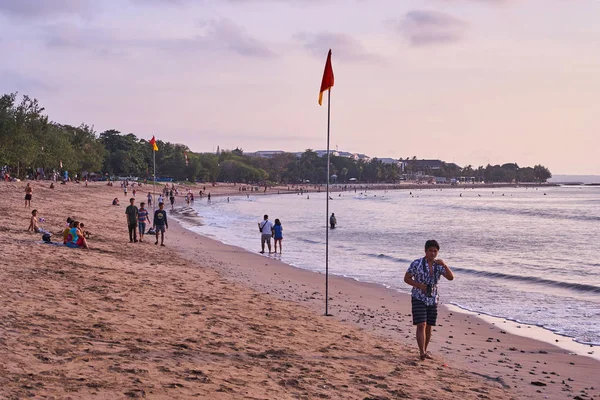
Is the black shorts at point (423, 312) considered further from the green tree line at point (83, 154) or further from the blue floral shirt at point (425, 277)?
the green tree line at point (83, 154)

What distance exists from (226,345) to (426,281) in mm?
2654

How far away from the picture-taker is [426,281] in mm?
7430

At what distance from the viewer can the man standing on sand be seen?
740cm

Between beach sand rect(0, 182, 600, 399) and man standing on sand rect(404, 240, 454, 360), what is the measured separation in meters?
0.69

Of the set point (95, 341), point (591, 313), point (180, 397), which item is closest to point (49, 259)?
point (95, 341)

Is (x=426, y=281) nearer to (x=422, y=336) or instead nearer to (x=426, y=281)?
(x=426, y=281)

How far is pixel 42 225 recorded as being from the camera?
2222 cm

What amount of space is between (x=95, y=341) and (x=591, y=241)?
107 ft

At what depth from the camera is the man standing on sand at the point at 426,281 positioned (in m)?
7.40

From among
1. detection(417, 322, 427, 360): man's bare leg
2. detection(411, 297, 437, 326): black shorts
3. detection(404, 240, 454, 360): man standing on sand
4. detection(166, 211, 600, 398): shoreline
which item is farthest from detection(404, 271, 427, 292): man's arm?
detection(166, 211, 600, 398): shoreline

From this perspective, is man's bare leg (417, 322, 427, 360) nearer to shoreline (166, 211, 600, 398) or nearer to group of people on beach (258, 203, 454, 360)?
group of people on beach (258, 203, 454, 360)

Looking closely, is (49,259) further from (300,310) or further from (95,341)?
(95,341)

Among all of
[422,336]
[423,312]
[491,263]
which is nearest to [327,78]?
[423,312]

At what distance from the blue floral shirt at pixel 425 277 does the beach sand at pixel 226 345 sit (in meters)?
0.92
